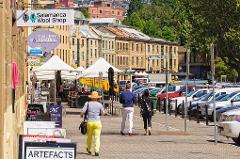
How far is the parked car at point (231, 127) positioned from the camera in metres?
26.2

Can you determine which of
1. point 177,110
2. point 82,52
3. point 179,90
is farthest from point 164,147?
point 82,52

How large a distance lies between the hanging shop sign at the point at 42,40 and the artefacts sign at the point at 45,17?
786 cm

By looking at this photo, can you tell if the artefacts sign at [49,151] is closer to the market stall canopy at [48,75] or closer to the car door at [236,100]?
the car door at [236,100]

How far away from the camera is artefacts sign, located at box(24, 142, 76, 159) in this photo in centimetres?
1312

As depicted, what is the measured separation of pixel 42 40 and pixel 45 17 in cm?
832

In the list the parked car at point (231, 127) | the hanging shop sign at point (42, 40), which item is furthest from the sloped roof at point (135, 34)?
the hanging shop sign at point (42, 40)

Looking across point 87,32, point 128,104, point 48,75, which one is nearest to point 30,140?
point 128,104

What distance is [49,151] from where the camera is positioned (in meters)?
13.1

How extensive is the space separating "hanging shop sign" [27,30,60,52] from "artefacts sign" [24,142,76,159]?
11971 mm

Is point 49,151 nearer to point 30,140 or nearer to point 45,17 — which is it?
point 30,140

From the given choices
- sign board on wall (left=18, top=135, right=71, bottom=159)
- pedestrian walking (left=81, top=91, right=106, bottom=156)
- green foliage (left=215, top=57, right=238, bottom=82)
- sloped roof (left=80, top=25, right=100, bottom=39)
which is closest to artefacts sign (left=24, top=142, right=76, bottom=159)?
sign board on wall (left=18, top=135, right=71, bottom=159)

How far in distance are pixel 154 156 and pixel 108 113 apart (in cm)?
2536

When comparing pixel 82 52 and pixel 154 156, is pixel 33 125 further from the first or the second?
pixel 82 52

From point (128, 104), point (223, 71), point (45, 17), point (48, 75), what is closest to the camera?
point (45, 17)
